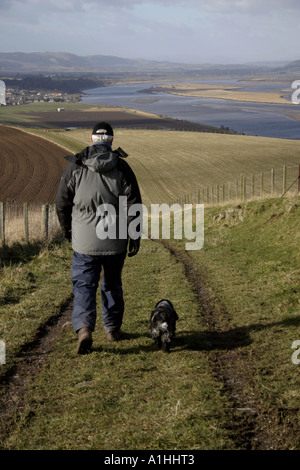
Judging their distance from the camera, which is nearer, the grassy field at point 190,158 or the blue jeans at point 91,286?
the blue jeans at point 91,286

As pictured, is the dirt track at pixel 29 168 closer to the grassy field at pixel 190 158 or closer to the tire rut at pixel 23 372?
the grassy field at pixel 190 158

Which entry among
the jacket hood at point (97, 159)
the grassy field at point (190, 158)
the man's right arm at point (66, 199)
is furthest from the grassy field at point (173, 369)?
the grassy field at point (190, 158)

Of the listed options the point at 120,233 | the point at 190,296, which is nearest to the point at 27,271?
the point at 190,296

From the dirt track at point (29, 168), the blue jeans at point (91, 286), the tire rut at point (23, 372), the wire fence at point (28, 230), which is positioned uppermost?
the blue jeans at point (91, 286)

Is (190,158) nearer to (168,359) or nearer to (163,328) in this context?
(163,328)

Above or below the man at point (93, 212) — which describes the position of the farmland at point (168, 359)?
below

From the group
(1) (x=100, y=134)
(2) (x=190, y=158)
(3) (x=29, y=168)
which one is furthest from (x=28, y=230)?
(2) (x=190, y=158)

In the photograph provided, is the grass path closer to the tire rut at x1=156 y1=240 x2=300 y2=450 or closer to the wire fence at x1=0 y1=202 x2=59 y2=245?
the tire rut at x1=156 y1=240 x2=300 y2=450

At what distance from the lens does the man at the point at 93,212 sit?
21.2 feet

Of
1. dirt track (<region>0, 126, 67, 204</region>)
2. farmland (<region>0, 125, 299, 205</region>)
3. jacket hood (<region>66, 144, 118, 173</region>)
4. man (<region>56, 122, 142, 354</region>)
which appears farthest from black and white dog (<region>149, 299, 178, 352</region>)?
farmland (<region>0, 125, 299, 205</region>)

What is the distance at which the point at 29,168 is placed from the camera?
63.2 metres

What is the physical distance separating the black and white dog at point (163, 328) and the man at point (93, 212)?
74 cm

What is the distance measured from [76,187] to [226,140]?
86668 millimetres
